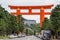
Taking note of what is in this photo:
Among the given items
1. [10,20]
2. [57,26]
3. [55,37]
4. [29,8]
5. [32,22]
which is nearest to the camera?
[57,26]

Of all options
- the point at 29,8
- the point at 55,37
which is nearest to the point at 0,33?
the point at 55,37

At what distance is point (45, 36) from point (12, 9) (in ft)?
149

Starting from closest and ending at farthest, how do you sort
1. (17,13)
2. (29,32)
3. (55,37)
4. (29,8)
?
(55,37) < (29,8) < (17,13) < (29,32)

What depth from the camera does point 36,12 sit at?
8825 cm

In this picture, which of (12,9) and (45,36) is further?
(12,9)

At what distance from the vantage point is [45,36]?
138 ft

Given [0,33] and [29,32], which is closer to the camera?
[0,33]

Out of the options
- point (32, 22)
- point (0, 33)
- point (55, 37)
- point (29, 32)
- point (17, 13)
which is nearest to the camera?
point (55, 37)

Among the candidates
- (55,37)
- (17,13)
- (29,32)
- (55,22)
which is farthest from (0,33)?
(29,32)

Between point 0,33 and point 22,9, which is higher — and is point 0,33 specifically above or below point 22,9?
below

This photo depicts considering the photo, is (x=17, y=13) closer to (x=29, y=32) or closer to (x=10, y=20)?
(x=10, y=20)

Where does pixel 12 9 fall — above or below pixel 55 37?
above

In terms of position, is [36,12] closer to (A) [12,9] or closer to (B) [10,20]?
(A) [12,9]

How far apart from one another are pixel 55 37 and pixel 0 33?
13.5 m
